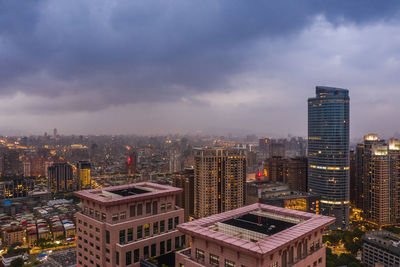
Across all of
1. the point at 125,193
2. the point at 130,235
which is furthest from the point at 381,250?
the point at 125,193

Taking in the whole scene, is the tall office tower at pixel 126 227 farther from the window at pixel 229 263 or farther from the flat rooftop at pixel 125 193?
the window at pixel 229 263

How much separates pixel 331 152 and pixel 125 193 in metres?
66.7

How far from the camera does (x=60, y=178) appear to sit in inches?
4828

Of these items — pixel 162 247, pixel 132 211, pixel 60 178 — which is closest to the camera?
pixel 132 211

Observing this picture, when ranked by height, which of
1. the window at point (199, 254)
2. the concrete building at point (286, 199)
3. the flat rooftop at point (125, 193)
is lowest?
the concrete building at point (286, 199)

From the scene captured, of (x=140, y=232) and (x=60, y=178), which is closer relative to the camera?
(x=140, y=232)

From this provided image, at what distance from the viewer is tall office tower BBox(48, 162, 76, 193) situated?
12029 cm

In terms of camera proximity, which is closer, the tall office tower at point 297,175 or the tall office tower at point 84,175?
the tall office tower at point 297,175

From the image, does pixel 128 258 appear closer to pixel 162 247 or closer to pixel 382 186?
pixel 162 247

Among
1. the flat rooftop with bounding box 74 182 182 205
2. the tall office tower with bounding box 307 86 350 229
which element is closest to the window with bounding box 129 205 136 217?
the flat rooftop with bounding box 74 182 182 205

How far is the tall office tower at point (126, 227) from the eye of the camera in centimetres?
2309

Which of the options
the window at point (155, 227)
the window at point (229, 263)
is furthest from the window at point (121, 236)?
the window at point (229, 263)

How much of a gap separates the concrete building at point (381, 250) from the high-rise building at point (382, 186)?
27709 mm

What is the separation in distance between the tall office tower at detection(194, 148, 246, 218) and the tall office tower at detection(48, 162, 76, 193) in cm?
7536
